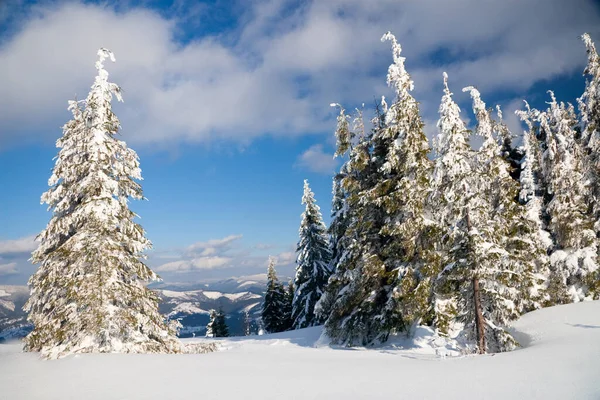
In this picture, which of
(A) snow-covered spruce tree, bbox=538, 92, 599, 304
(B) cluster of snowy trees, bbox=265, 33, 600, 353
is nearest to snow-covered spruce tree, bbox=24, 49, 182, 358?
(B) cluster of snowy trees, bbox=265, 33, 600, 353

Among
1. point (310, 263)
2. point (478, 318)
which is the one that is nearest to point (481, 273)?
point (478, 318)

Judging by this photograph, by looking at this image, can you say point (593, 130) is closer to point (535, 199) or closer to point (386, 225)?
point (535, 199)

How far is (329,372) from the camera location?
883 centimetres

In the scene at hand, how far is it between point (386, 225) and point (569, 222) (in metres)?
14.0

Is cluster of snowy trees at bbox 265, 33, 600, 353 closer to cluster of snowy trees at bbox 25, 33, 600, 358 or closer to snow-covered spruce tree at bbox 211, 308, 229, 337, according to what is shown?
cluster of snowy trees at bbox 25, 33, 600, 358

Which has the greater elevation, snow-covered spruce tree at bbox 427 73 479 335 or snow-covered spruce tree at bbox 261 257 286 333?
snow-covered spruce tree at bbox 427 73 479 335

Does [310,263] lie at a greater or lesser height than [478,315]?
greater

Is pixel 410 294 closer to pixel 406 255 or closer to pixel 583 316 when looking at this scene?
pixel 406 255

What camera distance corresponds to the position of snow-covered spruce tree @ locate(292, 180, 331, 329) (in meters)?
34.8

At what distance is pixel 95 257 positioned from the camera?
1245 centimetres

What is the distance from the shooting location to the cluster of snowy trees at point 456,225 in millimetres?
14453

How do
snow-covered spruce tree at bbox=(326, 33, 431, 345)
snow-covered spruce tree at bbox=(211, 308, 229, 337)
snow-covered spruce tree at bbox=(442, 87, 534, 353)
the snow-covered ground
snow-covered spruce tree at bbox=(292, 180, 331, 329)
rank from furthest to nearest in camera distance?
1. snow-covered spruce tree at bbox=(211, 308, 229, 337)
2. snow-covered spruce tree at bbox=(292, 180, 331, 329)
3. snow-covered spruce tree at bbox=(326, 33, 431, 345)
4. snow-covered spruce tree at bbox=(442, 87, 534, 353)
5. the snow-covered ground

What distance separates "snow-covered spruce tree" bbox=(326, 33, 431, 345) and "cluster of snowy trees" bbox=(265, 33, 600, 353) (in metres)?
0.06

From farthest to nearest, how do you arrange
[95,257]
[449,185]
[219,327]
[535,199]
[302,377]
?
[219,327]
[535,199]
[449,185]
[95,257]
[302,377]
